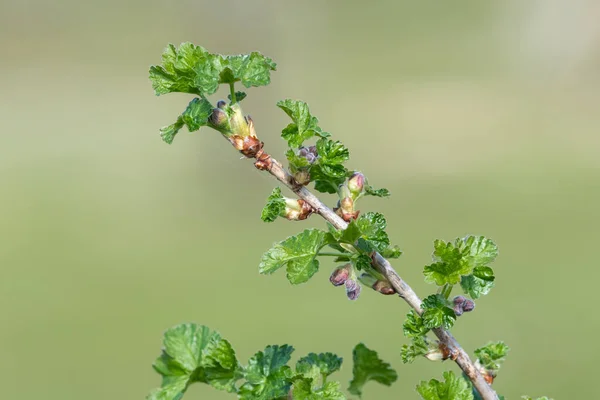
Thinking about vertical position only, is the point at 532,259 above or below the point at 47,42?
below

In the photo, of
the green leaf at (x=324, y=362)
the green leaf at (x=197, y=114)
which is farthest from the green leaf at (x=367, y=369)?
the green leaf at (x=197, y=114)

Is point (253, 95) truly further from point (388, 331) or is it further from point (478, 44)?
point (478, 44)

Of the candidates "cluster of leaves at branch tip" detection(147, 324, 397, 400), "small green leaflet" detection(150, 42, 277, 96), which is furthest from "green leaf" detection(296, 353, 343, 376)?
"small green leaflet" detection(150, 42, 277, 96)

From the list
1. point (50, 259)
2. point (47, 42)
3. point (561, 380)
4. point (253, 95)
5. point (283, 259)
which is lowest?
point (283, 259)

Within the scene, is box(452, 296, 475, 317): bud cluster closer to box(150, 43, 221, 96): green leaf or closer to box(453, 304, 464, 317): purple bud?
box(453, 304, 464, 317): purple bud

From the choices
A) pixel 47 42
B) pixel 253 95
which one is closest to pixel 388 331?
pixel 253 95

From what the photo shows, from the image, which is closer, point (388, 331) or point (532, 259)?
point (388, 331)
